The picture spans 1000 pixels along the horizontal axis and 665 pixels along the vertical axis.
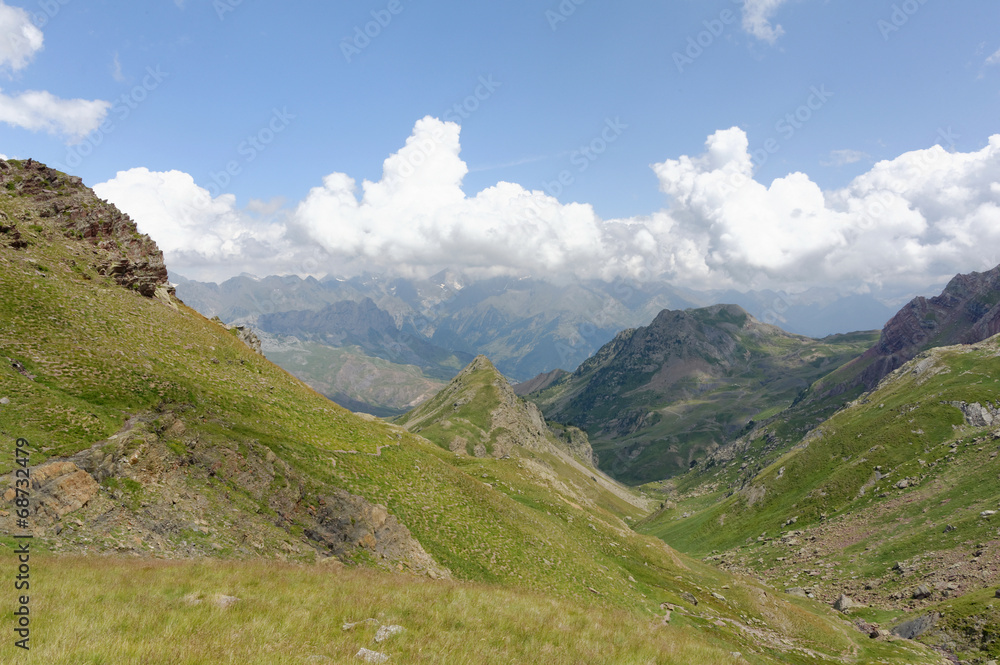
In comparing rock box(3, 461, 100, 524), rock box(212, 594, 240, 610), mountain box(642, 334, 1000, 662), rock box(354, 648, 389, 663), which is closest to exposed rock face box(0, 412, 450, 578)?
rock box(3, 461, 100, 524)

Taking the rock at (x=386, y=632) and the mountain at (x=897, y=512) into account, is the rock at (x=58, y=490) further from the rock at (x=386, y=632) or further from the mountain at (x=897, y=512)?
the mountain at (x=897, y=512)

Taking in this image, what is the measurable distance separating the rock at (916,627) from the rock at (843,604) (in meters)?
12.1

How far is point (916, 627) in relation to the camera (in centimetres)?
4591

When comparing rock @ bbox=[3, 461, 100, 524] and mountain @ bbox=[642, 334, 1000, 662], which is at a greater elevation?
rock @ bbox=[3, 461, 100, 524]

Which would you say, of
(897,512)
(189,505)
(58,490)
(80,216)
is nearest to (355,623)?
(189,505)

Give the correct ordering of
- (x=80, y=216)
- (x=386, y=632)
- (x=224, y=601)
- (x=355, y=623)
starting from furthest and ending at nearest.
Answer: (x=80, y=216)
(x=224, y=601)
(x=355, y=623)
(x=386, y=632)

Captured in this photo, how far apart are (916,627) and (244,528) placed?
64.5m

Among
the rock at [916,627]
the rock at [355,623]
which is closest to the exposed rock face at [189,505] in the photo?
the rock at [355,623]

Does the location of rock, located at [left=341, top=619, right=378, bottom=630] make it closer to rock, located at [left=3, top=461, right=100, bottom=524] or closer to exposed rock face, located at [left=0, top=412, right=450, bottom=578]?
exposed rock face, located at [left=0, top=412, right=450, bottom=578]

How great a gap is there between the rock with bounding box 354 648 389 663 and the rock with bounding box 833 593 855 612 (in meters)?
74.9

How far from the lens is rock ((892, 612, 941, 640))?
44.3 m

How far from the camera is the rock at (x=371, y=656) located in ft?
35.9

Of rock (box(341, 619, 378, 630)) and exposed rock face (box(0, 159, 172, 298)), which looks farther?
exposed rock face (box(0, 159, 172, 298))

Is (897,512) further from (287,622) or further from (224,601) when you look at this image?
(224,601)
